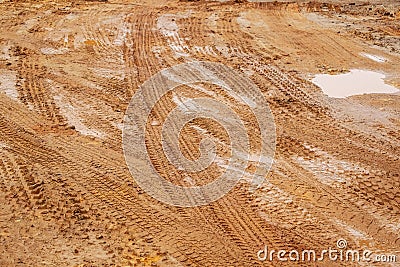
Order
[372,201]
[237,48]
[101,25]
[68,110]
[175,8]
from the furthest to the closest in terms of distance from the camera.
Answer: [175,8], [101,25], [237,48], [68,110], [372,201]

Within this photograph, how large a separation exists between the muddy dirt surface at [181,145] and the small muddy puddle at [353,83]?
0.72 feet

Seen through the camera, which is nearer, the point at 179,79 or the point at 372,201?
the point at 372,201

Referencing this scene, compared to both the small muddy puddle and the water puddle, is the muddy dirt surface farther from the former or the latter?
the small muddy puddle

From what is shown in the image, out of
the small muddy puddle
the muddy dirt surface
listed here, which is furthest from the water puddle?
the small muddy puddle

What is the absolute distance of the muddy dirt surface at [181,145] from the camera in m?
5.68

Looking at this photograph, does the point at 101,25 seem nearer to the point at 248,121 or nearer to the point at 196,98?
the point at 196,98

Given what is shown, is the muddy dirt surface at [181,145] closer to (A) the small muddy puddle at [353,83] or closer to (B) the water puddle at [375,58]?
(B) the water puddle at [375,58]

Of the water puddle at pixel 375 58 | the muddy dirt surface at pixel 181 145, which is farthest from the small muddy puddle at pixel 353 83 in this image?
the water puddle at pixel 375 58

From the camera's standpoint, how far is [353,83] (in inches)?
388

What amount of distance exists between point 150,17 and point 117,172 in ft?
26.4

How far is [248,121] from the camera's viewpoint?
8.32 m

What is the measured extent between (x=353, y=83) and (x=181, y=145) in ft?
14.1

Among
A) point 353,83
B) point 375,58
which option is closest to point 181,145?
point 353,83

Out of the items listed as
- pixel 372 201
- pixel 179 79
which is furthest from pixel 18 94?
pixel 372 201
